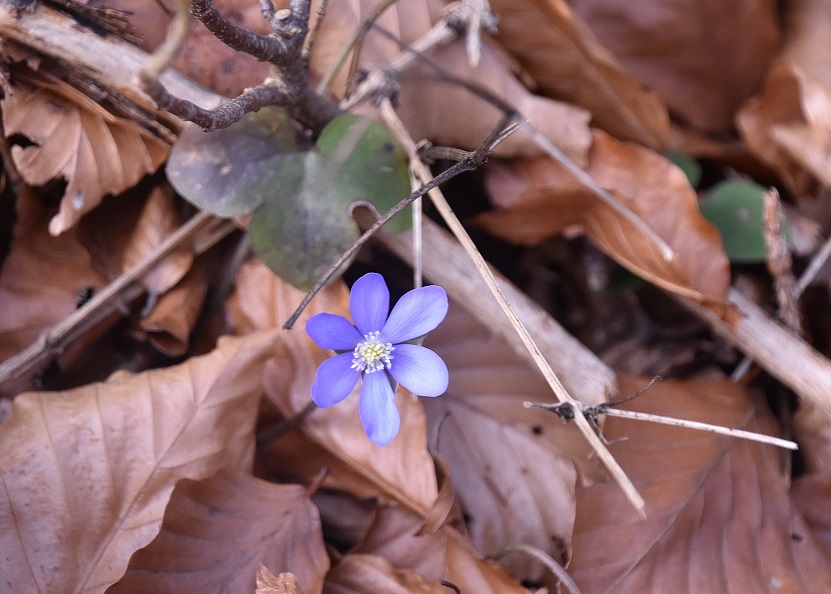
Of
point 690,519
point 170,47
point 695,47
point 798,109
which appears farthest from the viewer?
point 695,47

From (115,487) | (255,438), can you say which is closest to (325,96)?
(255,438)

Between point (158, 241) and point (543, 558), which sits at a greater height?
point (158, 241)

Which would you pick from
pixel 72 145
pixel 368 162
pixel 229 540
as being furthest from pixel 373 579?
pixel 72 145

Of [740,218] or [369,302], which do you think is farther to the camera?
[740,218]

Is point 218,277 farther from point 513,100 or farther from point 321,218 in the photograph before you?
point 513,100

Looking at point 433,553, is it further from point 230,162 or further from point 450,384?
point 230,162

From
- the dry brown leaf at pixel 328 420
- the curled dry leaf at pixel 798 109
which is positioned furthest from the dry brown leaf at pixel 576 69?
the dry brown leaf at pixel 328 420
